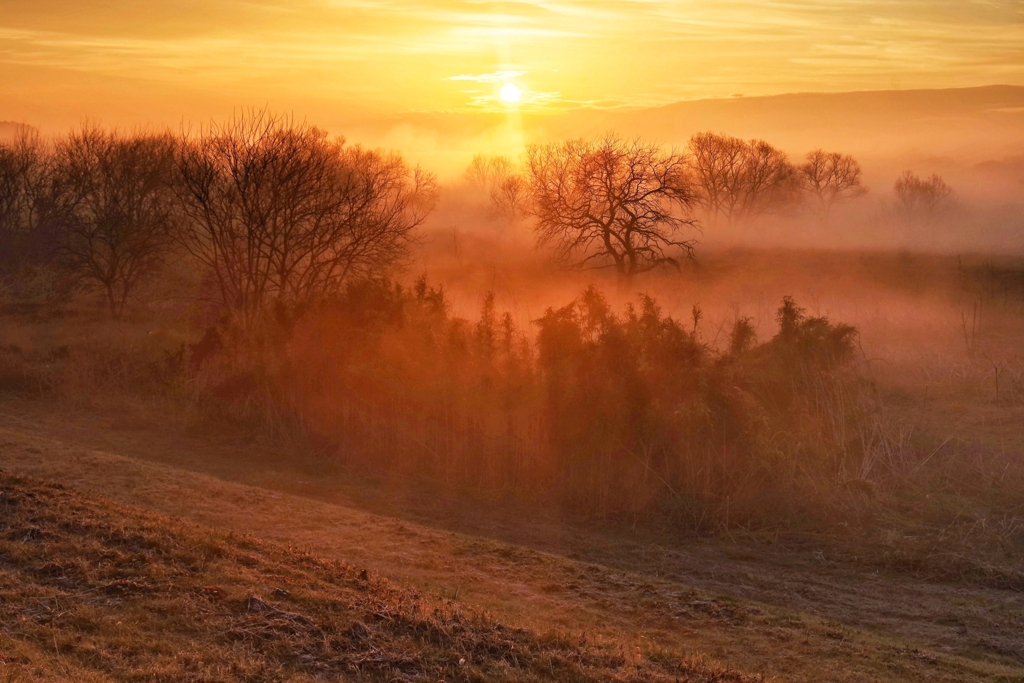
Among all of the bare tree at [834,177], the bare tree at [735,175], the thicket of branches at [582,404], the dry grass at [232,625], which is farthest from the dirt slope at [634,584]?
the bare tree at [834,177]

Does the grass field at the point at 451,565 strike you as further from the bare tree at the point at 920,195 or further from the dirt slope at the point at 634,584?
the bare tree at the point at 920,195

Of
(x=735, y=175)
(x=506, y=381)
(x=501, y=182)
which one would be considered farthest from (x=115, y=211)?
(x=735, y=175)

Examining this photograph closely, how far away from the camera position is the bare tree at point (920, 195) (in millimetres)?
73250

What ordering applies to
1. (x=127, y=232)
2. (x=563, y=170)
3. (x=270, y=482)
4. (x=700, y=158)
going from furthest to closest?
1. (x=700, y=158)
2. (x=563, y=170)
3. (x=127, y=232)
4. (x=270, y=482)

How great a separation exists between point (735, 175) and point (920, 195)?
59.5 ft

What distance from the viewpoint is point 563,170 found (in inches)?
1342

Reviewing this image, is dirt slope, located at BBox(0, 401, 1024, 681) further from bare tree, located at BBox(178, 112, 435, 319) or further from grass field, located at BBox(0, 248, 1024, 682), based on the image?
bare tree, located at BBox(178, 112, 435, 319)

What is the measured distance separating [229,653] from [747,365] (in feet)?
29.1

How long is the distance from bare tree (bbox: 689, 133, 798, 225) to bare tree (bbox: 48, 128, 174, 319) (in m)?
39.1

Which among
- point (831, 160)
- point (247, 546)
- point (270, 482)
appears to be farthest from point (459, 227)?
point (247, 546)

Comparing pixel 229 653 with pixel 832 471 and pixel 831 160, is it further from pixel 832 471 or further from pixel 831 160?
pixel 831 160

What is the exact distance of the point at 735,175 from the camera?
222 feet

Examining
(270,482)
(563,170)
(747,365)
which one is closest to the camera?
(270,482)

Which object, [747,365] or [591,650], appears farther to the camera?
[747,365]
